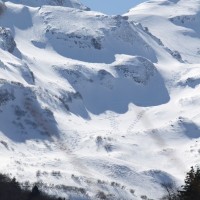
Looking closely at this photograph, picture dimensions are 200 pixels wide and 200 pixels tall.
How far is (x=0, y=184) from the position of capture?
402ft

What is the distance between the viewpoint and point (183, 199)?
48.0 m

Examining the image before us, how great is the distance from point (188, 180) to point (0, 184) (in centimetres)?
7679

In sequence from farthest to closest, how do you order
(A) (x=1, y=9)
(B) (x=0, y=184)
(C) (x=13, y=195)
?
(B) (x=0, y=184) → (C) (x=13, y=195) → (A) (x=1, y=9)

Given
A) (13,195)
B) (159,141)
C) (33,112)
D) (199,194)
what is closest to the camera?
(199,194)

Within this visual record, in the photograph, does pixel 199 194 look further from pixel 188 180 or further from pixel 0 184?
pixel 0 184

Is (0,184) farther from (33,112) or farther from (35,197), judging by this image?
(33,112)

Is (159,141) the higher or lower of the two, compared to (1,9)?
lower

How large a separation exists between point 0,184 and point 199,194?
78.8m

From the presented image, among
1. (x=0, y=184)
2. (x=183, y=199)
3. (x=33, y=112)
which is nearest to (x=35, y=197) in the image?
(x=0, y=184)

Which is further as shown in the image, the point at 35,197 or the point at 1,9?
the point at 35,197

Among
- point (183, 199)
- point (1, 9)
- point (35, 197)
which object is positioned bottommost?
point (35, 197)

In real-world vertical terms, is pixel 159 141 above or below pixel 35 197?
above

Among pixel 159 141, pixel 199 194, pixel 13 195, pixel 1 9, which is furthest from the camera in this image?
pixel 13 195

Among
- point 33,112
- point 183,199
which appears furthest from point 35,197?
point 183,199
